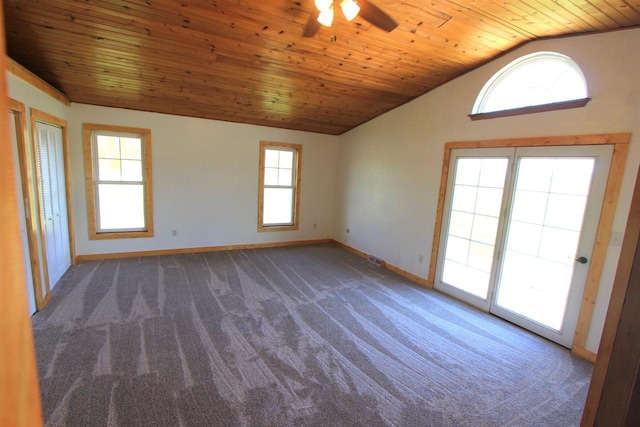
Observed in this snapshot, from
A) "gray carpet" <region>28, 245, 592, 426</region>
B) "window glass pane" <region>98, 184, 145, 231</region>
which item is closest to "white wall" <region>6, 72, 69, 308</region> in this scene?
"gray carpet" <region>28, 245, 592, 426</region>

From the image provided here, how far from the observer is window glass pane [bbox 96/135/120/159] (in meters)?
4.69

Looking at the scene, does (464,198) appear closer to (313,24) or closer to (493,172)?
(493,172)

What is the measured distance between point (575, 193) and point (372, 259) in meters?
3.08

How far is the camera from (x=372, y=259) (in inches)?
212

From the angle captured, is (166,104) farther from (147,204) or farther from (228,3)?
(228,3)

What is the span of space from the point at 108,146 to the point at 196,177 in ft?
4.39

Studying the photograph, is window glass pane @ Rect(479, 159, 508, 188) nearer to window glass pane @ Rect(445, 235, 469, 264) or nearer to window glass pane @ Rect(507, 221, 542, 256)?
window glass pane @ Rect(507, 221, 542, 256)

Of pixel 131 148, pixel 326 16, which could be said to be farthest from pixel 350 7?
pixel 131 148

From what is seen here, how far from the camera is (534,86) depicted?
3.29 m

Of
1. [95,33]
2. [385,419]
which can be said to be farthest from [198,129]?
[385,419]

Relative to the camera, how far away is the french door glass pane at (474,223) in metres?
3.61

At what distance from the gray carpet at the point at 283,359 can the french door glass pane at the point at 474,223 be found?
1.32 ft

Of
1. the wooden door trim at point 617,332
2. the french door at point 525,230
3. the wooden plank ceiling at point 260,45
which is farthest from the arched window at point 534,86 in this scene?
the wooden door trim at point 617,332

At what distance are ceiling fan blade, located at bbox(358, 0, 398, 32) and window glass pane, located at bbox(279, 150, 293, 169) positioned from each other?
394 cm
